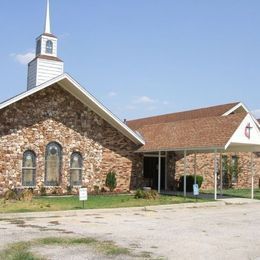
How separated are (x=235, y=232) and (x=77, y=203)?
343 inches

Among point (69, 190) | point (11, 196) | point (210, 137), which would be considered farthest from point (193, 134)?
point (11, 196)

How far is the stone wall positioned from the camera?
2402 centimetres

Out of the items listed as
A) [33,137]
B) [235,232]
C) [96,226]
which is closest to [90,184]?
[33,137]

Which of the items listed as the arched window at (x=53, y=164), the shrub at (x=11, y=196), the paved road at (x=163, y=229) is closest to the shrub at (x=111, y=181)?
the arched window at (x=53, y=164)

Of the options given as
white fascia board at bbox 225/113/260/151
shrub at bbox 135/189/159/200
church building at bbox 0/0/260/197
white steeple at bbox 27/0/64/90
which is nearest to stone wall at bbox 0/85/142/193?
church building at bbox 0/0/260/197

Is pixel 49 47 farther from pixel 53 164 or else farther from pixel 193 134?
pixel 193 134

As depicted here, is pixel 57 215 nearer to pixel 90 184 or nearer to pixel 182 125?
pixel 90 184

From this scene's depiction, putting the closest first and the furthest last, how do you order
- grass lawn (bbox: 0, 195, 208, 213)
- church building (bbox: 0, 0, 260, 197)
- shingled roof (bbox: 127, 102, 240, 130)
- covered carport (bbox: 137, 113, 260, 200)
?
grass lawn (bbox: 0, 195, 208, 213)
covered carport (bbox: 137, 113, 260, 200)
church building (bbox: 0, 0, 260, 197)
shingled roof (bbox: 127, 102, 240, 130)

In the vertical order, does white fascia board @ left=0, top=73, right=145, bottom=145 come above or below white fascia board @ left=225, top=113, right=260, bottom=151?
above

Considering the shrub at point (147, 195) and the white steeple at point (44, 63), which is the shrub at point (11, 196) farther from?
the white steeple at point (44, 63)

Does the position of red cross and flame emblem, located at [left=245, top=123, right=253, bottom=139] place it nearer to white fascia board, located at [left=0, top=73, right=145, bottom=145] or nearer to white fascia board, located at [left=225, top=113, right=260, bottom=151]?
white fascia board, located at [left=225, top=113, right=260, bottom=151]

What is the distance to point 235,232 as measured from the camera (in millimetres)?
13109

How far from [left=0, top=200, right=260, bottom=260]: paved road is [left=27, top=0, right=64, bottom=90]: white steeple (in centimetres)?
1413

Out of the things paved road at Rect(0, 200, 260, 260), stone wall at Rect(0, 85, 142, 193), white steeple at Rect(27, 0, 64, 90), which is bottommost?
paved road at Rect(0, 200, 260, 260)
